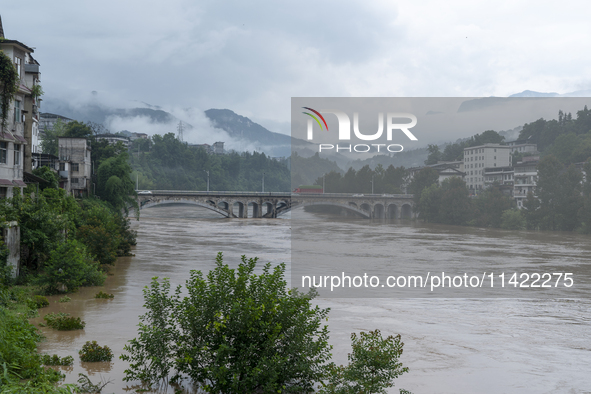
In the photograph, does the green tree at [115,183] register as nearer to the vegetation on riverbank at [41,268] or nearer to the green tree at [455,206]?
the vegetation on riverbank at [41,268]

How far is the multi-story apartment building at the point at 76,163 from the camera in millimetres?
51000

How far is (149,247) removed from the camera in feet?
130

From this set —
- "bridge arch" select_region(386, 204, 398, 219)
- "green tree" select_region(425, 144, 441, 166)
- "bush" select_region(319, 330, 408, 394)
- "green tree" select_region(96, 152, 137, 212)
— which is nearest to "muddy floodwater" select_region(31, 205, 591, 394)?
"bush" select_region(319, 330, 408, 394)

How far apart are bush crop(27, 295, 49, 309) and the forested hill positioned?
9799cm

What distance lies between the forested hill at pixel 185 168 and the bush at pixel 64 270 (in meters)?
95.2

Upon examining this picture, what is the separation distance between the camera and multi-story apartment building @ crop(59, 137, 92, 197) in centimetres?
5100

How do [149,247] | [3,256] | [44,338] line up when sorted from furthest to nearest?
1. [149,247]
2. [3,256]
3. [44,338]

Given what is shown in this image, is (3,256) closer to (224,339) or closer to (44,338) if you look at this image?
(44,338)

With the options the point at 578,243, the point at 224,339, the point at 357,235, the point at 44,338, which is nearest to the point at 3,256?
the point at 44,338

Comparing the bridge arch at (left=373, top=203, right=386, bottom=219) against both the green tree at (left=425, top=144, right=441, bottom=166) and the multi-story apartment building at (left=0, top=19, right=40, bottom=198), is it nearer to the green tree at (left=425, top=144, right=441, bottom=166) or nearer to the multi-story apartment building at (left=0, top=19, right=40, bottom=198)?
the green tree at (left=425, top=144, right=441, bottom=166)

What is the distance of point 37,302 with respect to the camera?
1686cm

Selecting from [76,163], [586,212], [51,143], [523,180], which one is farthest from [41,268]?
[523,180]

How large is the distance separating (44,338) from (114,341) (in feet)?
5.19

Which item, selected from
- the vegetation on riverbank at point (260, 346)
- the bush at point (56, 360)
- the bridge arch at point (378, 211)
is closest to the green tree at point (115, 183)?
the bush at point (56, 360)
